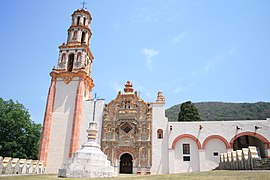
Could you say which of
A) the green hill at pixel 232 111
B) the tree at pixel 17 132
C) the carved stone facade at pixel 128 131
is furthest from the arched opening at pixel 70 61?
the green hill at pixel 232 111

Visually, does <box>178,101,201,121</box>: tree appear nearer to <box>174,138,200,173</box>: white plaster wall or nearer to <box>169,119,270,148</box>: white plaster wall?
<box>169,119,270,148</box>: white plaster wall

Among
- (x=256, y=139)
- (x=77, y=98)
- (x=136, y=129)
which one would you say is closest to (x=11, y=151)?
(x=77, y=98)

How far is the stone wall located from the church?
2078 millimetres

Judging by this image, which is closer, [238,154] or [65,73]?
[238,154]

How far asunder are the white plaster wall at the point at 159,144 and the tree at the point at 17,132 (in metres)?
17.2

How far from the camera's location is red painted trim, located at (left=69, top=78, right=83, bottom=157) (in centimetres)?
2230

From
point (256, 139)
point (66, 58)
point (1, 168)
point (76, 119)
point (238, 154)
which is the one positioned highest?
point (66, 58)

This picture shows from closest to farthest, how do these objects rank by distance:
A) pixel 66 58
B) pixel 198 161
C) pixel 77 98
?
pixel 198 161 < pixel 77 98 < pixel 66 58

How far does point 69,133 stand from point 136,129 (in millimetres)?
7051

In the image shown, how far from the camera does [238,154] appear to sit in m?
13.1

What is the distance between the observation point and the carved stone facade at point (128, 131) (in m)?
22.0

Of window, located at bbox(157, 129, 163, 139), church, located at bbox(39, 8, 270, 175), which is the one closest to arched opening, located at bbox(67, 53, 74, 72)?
church, located at bbox(39, 8, 270, 175)

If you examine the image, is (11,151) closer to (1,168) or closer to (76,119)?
(76,119)

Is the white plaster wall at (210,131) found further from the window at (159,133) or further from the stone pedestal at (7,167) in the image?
the stone pedestal at (7,167)
